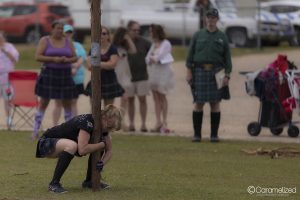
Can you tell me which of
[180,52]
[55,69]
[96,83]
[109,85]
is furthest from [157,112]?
[180,52]

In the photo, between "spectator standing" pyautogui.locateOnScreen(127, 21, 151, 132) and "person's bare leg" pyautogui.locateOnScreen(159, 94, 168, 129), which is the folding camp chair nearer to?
"spectator standing" pyautogui.locateOnScreen(127, 21, 151, 132)

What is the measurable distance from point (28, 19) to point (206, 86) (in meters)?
23.1

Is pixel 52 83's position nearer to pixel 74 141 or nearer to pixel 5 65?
pixel 5 65

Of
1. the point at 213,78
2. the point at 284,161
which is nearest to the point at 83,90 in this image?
the point at 213,78

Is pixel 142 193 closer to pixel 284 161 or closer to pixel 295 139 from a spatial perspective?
pixel 284 161

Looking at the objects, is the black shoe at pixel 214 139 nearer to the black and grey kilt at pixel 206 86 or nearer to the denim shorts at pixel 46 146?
the black and grey kilt at pixel 206 86

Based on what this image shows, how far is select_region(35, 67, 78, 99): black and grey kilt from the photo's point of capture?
598 inches

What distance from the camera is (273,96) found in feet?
52.2

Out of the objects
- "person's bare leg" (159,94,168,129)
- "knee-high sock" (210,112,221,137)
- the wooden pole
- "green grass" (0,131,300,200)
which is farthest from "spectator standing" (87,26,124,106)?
the wooden pole

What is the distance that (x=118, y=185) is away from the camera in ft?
34.3

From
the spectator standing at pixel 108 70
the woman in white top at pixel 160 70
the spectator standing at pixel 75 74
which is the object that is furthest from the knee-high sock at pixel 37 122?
the woman in white top at pixel 160 70

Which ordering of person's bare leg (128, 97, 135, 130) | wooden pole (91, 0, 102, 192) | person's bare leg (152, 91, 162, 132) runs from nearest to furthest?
wooden pole (91, 0, 102, 192)
person's bare leg (152, 91, 162, 132)
person's bare leg (128, 97, 135, 130)

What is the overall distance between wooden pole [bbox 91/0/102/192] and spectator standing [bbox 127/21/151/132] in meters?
6.69

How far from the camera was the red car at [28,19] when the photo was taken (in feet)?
121
